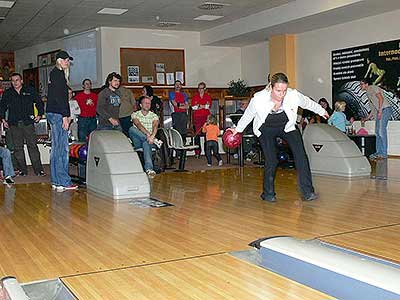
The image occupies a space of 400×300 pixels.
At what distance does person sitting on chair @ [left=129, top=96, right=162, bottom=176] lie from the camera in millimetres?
8031

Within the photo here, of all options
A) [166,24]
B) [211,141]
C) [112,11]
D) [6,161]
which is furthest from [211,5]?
[6,161]

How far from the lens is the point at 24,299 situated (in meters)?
2.45

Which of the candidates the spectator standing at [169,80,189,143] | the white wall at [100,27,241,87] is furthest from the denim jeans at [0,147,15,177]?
the white wall at [100,27,241,87]

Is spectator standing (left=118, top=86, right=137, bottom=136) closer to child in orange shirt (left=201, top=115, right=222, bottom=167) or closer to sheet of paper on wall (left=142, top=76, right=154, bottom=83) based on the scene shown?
child in orange shirt (left=201, top=115, right=222, bottom=167)

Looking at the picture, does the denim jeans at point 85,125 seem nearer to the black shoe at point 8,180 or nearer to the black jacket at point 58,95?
the black shoe at point 8,180

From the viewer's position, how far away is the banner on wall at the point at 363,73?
1080cm

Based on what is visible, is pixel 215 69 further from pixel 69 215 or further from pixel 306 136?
pixel 69 215

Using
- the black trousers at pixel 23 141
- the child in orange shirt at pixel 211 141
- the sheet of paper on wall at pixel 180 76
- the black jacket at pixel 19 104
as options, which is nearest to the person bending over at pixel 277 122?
the black jacket at pixel 19 104

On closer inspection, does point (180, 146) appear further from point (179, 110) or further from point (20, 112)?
point (179, 110)

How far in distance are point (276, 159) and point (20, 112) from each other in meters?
4.38

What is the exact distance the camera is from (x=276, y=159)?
5.52 m

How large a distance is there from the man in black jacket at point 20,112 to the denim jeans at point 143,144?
1.36m

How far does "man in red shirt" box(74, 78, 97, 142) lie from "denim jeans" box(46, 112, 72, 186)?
158 inches

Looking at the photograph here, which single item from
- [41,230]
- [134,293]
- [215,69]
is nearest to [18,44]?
[215,69]
